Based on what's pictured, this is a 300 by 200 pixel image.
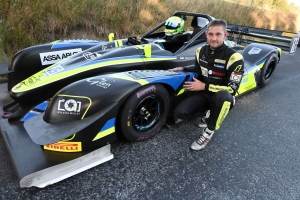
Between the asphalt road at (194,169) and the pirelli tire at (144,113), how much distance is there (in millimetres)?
137

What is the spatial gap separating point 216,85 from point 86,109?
53.3 inches

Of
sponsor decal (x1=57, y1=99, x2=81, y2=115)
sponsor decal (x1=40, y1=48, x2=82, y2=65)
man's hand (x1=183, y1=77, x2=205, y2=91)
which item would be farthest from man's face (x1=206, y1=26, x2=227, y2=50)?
sponsor decal (x1=40, y1=48, x2=82, y2=65)

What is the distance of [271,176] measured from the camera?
216 cm

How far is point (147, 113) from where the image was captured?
2.41m

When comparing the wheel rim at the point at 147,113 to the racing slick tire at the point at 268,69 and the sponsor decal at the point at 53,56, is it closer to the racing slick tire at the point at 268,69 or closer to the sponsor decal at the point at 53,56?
the sponsor decal at the point at 53,56

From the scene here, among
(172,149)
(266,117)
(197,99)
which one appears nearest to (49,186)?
(172,149)

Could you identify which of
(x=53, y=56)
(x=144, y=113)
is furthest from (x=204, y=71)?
(x=53, y=56)

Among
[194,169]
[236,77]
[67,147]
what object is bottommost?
[194,169]

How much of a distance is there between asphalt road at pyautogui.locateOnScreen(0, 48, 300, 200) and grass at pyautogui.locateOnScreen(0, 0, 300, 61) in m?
3.30

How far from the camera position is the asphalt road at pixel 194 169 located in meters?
1.89

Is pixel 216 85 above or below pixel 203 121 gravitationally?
above

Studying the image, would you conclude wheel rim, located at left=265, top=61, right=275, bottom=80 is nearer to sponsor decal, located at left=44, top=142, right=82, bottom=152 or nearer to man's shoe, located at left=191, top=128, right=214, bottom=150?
man's shoe, located at left=191, top=128, right=214, bottom=150

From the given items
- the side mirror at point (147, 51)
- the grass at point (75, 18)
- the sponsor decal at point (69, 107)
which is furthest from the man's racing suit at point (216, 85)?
the grass at point (75, 18)

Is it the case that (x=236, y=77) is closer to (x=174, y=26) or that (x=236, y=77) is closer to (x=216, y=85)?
(x=216, y=85)
